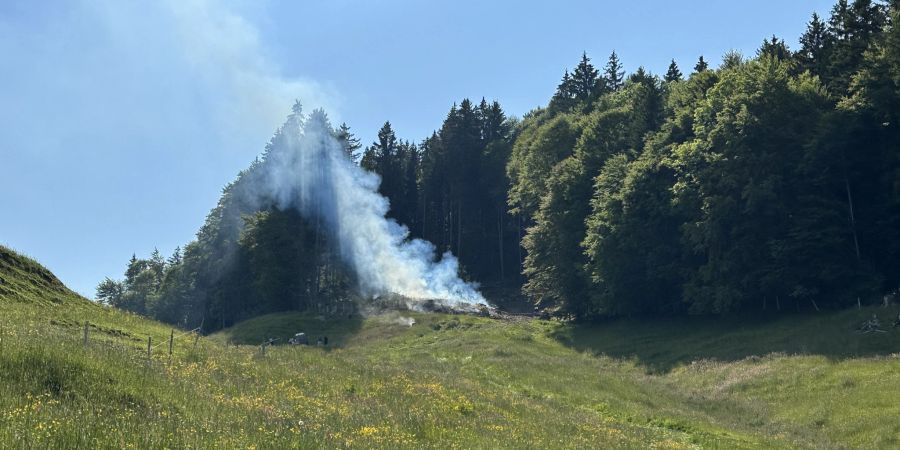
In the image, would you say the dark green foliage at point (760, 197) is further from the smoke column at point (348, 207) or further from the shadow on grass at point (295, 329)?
the smoke column at point (348, 207)

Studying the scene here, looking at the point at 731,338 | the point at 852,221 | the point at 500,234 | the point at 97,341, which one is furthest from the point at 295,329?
the point at 852,221

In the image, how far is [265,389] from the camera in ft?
65.5

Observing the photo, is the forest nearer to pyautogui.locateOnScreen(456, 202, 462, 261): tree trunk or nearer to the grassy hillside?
the grassy hillside

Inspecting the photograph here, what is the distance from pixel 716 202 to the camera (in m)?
52.9

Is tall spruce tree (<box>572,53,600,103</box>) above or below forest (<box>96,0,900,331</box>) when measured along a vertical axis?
above

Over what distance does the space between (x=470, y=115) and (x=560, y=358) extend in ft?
264

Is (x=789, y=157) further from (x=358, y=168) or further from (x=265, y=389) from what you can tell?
(x=358, y=168)

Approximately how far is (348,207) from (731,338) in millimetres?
58989

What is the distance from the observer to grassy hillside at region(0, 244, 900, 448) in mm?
13266

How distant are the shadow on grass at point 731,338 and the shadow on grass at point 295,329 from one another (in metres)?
21.6

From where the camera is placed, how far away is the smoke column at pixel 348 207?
87875 mm

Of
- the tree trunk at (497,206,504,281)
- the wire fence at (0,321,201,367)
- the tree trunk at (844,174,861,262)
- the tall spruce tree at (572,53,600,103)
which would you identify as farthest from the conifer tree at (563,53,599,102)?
the wire fence at (0,321,201,367)

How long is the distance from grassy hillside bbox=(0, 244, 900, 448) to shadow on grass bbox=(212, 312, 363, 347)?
11815 mm

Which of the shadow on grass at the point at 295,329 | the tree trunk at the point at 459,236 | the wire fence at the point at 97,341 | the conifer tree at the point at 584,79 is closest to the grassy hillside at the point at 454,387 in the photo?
the wire fence at the point at 97,341
